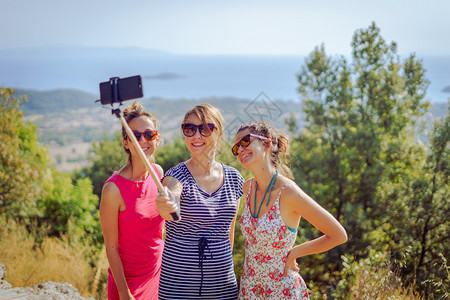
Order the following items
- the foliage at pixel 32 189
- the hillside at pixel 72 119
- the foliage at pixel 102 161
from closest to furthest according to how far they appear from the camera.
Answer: the foliage at pixel 32 189
the foliage at pixel 102 161
the hillside at pixel 72 119

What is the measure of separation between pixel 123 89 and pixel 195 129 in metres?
0.78

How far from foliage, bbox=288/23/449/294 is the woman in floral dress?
414cm

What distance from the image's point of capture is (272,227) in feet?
8.11

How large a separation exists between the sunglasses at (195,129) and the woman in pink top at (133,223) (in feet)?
1.43

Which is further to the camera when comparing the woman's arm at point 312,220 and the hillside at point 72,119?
the hillside at point 72,119

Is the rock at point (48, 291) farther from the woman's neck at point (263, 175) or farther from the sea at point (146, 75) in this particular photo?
the sea at point (146, 75)

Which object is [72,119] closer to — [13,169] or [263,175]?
[13,169]

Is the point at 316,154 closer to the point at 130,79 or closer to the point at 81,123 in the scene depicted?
the point at 130,79

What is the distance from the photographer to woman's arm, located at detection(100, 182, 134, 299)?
2809 mm

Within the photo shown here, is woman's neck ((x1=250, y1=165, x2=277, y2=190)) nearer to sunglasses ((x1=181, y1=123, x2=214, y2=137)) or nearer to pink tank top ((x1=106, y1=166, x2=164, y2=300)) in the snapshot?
sunglasses ((x1=181, y1=123, x2=214, y2=137))

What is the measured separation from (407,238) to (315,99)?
5.41m

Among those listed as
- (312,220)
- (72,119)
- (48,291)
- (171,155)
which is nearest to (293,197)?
(312,220)

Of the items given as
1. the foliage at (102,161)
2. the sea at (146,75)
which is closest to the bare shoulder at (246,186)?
the foliage at (102,161)

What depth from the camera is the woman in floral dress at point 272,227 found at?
2459 mm
